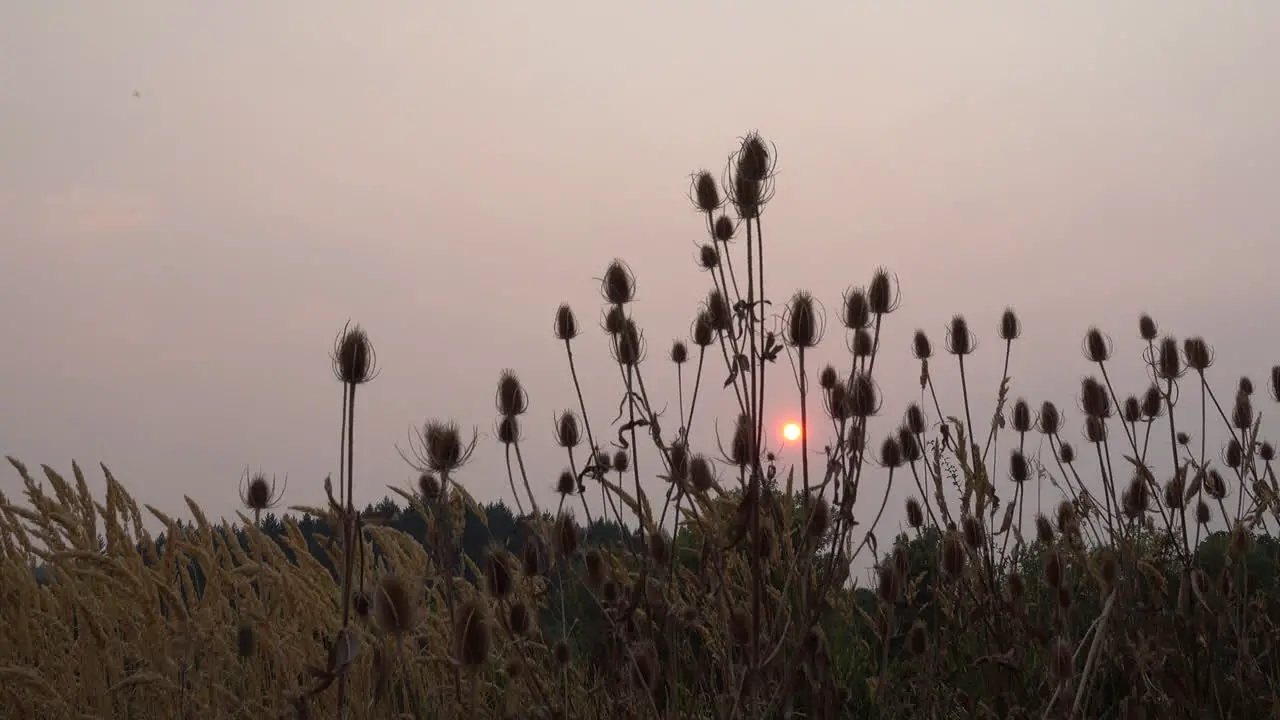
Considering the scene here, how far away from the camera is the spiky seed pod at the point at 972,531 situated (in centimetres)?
404

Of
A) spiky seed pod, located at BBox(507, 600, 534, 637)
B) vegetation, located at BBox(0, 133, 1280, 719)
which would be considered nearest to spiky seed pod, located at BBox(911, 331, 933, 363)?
vegetation, located at BBox(0, 133, 1280, 719)

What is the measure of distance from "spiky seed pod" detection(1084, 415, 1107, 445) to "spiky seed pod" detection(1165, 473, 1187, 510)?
0.40 meters

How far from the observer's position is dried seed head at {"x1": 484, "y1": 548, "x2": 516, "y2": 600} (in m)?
2.70

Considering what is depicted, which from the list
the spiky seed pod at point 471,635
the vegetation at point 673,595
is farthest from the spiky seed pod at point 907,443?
the spiky seed pod at point 471,635

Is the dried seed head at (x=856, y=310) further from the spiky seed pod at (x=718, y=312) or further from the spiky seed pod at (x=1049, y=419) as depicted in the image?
the spiky seed pod at (x=1049, y=419)

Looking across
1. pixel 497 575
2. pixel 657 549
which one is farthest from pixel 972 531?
pixel 497 575

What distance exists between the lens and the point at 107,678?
4.38 m

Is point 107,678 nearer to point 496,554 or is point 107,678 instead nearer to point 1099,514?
point 496,554

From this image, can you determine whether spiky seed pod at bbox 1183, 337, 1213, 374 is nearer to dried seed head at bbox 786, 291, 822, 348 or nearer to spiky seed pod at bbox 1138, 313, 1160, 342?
spiky seed pod at bbox 1138, 313, 1160, 342

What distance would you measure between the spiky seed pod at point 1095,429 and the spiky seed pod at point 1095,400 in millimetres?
73

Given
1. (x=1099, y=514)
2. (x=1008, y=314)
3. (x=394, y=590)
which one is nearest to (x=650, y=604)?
(x=394, y=590)

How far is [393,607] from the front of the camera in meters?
2.42

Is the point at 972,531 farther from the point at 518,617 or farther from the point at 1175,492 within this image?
the point at 518,617

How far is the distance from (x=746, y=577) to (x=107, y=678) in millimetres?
2492
